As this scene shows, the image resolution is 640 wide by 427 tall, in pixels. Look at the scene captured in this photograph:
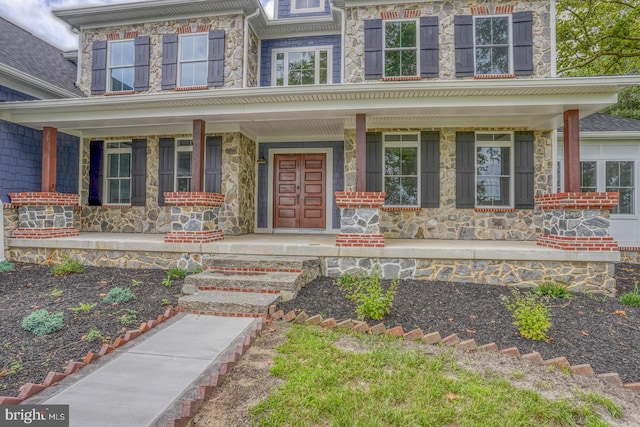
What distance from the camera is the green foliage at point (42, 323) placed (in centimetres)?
320

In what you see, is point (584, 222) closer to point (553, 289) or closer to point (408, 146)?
point (553, 289)

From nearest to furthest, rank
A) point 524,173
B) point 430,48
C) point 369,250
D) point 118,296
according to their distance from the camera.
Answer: point 118,296 → point 369,250 → point 524,173 → point 430,48

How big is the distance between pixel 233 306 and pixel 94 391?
165 centimetres

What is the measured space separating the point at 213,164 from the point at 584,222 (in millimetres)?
6753

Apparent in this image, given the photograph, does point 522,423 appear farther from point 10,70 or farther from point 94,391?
point 10,70

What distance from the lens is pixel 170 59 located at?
303 inches

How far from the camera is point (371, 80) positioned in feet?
23.0

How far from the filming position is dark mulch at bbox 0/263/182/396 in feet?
8.79

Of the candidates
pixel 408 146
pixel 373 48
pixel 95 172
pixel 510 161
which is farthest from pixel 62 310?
pixel 510 161

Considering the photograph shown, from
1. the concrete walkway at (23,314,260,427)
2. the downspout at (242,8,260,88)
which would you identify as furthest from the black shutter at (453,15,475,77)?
the concrete walkway at (23,314,260,427)

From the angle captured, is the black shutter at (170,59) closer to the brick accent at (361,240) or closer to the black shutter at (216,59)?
the black shutter at (216,59)

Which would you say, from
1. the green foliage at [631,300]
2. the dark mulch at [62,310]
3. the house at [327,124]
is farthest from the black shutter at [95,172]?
the green foliage at [631,300]

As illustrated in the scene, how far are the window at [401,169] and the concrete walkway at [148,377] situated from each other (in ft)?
14.9

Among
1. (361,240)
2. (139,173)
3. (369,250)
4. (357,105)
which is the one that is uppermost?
(357,105)
